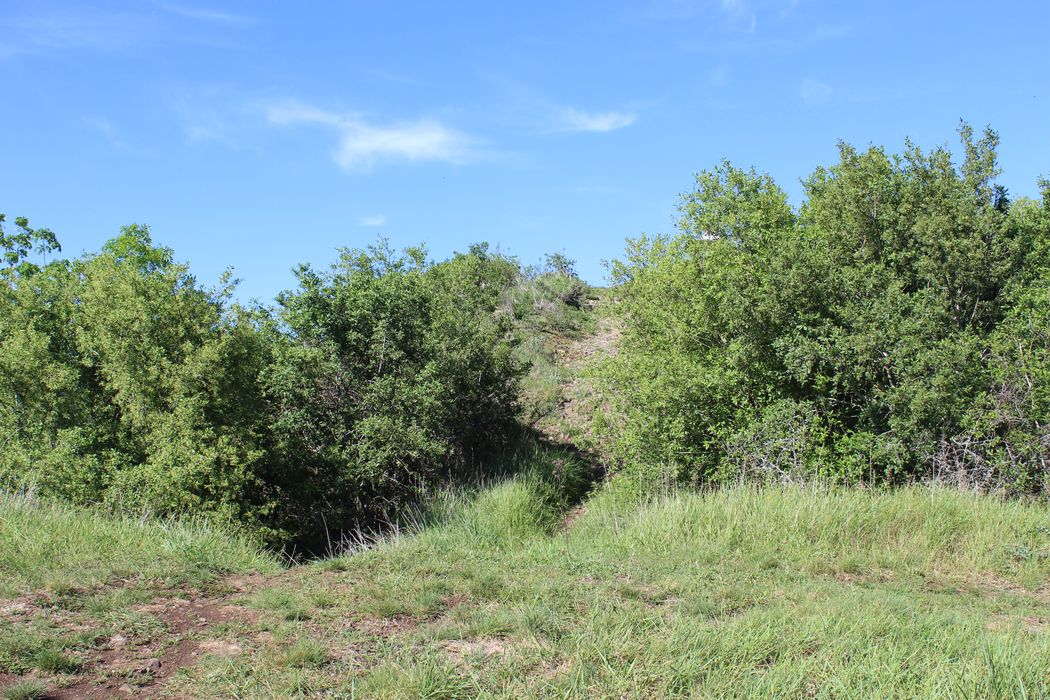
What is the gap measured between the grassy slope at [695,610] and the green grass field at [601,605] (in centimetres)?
2

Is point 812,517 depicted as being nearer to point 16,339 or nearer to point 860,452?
point 860,452

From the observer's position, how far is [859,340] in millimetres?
10086

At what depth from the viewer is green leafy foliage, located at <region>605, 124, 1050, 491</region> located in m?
9.68

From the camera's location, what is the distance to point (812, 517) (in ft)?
23.5

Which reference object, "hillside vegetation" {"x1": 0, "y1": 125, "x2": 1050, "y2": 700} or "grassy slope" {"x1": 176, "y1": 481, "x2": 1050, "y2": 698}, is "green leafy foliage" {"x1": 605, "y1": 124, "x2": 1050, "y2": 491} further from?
"grassy slope" {"x1": 176, "y1": 481, "x2": 1050, "y2": 698}

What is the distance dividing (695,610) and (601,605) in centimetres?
61

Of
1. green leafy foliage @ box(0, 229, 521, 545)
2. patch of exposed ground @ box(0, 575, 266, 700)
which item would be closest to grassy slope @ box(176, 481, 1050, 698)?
patch of exposed ground @ box(0, 575, 266, 700)

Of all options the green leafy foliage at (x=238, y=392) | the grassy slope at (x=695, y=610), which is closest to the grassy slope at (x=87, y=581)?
the grassy slope at (x=695, y=610)

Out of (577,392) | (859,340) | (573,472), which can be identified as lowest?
(573,472)

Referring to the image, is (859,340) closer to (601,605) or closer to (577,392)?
(601,605)

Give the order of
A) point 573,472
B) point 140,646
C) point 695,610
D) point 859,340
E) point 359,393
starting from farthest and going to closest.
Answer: point 573,472
point 359,393
point 859,340
point 695,610
point 140,646

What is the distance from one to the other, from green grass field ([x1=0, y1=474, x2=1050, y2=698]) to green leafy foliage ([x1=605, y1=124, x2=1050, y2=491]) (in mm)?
1764

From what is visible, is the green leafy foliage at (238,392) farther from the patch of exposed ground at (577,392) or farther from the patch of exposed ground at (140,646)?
the patch of exposed ground at (140,646)

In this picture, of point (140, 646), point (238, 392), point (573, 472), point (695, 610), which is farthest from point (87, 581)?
point (573, 472)
